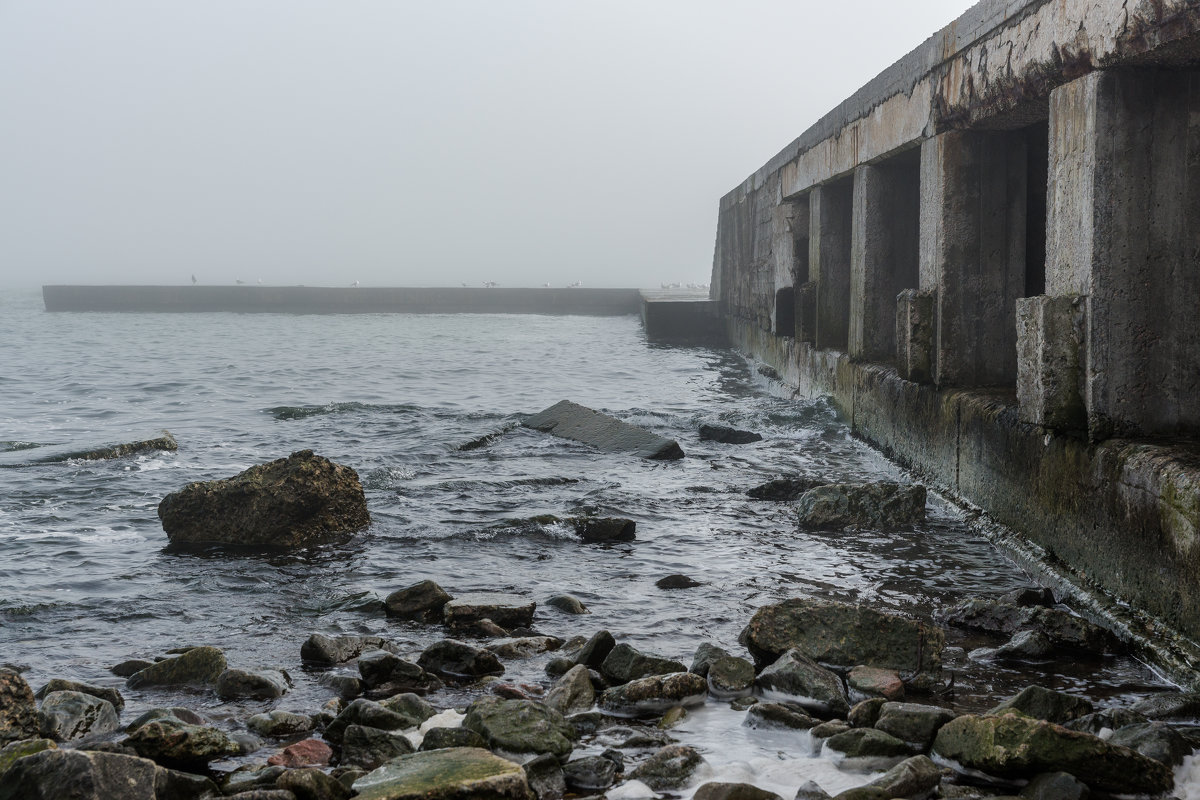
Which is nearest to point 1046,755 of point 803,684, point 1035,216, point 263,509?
point 803,684

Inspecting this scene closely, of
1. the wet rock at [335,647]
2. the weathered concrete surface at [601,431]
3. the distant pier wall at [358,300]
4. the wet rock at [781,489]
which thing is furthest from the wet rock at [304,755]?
the distant pier wall at [358,300]

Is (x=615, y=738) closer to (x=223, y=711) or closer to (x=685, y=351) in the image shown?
(x=223, y=711)

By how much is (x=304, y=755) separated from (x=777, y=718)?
5.32 feet

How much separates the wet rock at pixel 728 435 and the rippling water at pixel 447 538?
253 mm

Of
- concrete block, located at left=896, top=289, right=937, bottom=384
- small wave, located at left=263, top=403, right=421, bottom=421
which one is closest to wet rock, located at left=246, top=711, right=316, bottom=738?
concrete block, located at left=896, top=289, right=937, bottom=384

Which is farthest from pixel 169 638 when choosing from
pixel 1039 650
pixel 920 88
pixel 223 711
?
pixel 920 88

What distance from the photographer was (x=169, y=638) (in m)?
4.92

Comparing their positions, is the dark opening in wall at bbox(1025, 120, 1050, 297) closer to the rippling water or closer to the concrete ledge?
the concrete ledge

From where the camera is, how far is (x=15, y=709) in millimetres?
3660

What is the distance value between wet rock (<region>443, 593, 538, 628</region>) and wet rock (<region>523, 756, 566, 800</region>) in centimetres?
165

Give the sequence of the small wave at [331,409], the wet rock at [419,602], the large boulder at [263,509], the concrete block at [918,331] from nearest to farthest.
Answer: the wet rock at [419,602], the large boulder at [263,509], the concrete block at [918,331], the small wave at [331,409]

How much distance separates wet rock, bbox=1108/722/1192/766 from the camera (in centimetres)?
328

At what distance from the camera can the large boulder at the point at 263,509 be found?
6.63m

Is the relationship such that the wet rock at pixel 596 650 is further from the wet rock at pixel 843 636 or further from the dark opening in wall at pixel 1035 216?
the dark opening in wall at pixel 1035 216
